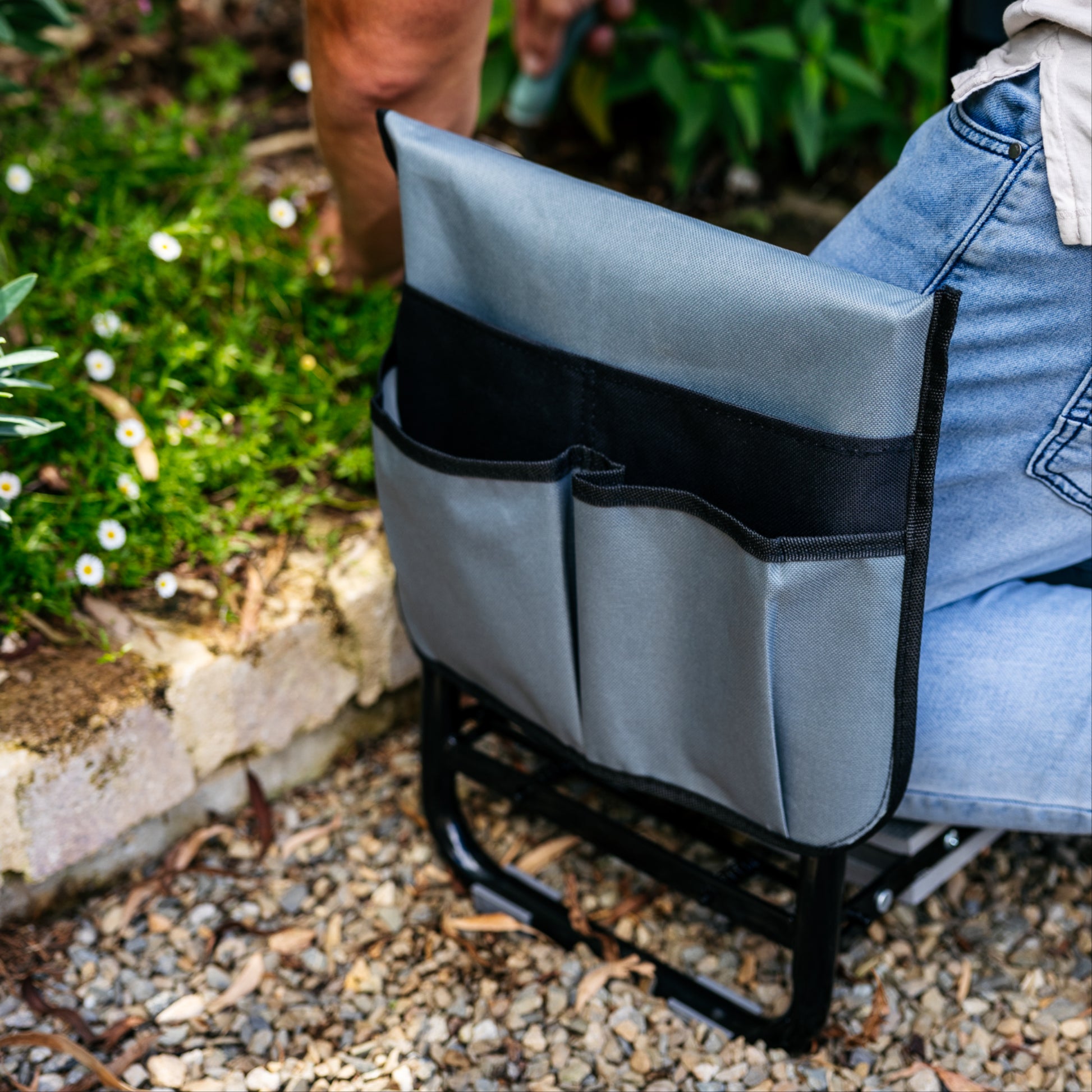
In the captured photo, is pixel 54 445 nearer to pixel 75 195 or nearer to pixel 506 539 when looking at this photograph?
pixel 75 195

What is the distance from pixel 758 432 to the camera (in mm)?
1159

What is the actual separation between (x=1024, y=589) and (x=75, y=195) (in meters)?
1.79

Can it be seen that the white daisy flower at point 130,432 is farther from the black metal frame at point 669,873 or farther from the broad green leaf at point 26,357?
the black metal frame at point 669,873

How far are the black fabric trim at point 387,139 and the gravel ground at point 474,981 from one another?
1005 millimetres

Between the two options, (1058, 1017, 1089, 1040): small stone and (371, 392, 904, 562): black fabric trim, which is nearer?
(371, 392, 904, 562): black fabric trim

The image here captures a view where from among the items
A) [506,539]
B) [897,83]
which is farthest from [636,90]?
[506,539]

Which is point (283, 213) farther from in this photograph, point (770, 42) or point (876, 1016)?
point (876, 1016)

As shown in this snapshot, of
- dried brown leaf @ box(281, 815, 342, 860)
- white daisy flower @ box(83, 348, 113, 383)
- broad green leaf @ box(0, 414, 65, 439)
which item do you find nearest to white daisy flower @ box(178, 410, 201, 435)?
white daisy flower @ box(83, 348, 113, 383)

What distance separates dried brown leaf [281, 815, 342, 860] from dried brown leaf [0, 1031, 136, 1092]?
1.31 ft

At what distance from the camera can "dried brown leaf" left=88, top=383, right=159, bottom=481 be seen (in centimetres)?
185

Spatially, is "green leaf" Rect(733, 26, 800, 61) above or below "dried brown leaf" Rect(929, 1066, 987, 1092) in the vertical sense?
above

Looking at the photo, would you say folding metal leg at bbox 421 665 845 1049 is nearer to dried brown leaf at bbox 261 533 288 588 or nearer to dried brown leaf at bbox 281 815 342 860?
dried brown leaf at bbox 281 815 342 860

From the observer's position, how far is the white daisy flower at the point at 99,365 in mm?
1890

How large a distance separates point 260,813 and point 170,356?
28.2 inches
